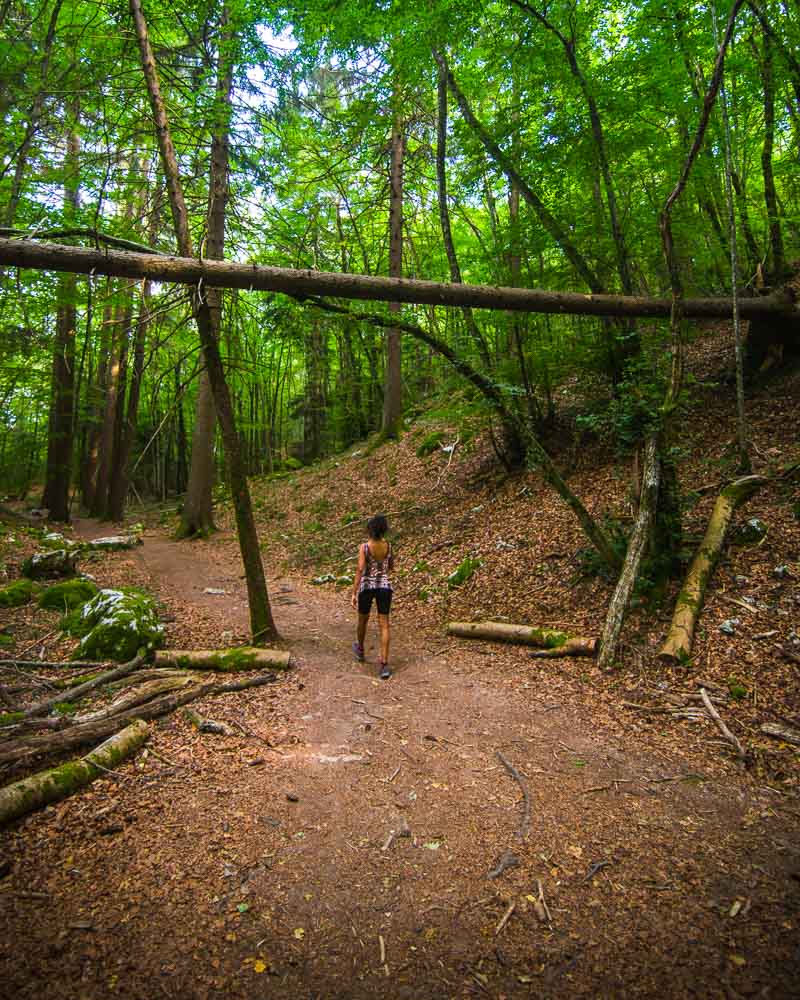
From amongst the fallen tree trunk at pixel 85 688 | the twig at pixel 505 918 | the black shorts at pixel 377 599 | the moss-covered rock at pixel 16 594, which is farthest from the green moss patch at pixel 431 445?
the twig at pixel 505 918

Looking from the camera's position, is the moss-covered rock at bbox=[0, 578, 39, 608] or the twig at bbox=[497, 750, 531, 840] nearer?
the twig at bbox=[497, 750, 531, 840]

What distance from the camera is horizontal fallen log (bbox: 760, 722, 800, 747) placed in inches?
150

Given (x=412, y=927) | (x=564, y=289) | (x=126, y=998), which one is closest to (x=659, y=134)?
(x=564, y=289)

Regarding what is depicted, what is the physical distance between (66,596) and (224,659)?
4029 mm

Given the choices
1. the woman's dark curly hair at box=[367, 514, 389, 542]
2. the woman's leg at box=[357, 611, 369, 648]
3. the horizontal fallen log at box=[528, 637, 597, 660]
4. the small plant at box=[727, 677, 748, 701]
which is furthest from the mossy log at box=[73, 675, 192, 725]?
the small plant at box=[727, 677, 748, 701]

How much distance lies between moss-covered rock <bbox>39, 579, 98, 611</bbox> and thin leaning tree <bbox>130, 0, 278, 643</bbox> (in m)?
3.47

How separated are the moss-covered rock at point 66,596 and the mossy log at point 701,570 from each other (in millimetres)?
8532

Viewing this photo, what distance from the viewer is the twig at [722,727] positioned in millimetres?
3781

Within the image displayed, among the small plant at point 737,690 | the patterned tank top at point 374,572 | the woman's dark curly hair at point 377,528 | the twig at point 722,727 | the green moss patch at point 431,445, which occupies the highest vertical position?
the green moss patch at point 431,445

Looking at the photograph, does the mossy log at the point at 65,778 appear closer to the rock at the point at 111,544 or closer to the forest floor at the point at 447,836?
the forest floor at the point at 447,836

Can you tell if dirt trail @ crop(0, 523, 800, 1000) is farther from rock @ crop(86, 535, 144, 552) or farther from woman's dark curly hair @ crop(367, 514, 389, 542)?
rock @ crop(86, 535, 144, 552)

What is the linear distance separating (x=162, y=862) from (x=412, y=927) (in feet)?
4.94

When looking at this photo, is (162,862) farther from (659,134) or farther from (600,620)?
(659,134)

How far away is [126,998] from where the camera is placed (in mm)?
2020
